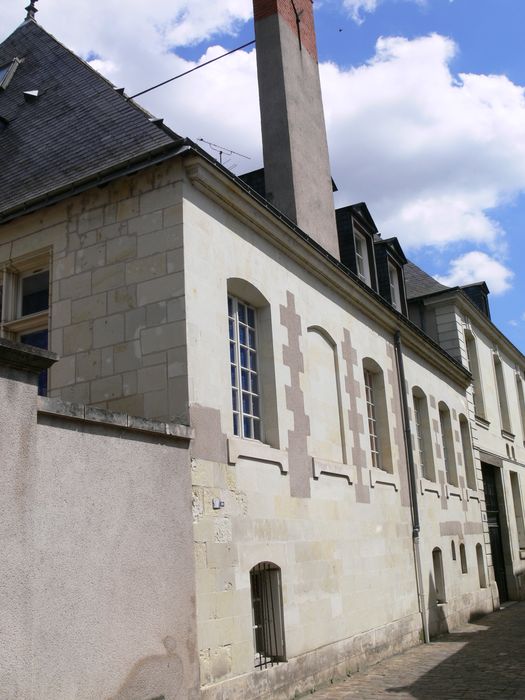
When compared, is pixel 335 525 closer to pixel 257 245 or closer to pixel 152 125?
pixel 257 245

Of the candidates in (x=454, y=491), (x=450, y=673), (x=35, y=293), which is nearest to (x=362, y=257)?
(x=454, y=491)

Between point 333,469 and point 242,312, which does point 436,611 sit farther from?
point 242,312

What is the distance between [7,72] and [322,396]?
645cm

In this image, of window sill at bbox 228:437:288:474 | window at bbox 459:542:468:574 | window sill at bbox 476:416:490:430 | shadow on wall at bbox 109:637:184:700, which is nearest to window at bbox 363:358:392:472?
window sill at bbox 228:437:288:474

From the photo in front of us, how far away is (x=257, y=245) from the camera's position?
884 centimetres

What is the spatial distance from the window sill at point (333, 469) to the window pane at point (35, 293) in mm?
3721

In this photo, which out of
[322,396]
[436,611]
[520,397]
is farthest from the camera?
[520,397]

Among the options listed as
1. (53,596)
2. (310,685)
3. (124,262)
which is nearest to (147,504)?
(53,596)

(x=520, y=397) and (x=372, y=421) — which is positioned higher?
(x=520, y=397)

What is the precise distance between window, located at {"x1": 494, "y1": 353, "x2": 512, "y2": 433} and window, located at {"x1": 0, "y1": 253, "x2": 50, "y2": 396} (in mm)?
16158

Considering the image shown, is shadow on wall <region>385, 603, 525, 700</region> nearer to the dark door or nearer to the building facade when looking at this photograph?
the building facade

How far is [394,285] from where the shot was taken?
1579cm

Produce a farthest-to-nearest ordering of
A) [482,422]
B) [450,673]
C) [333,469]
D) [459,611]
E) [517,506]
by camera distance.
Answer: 1. [517,506]
2. [482,422]
3. [459,611]
4. [333,469]
5. [450,673]

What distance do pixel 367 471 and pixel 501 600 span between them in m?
9.90
